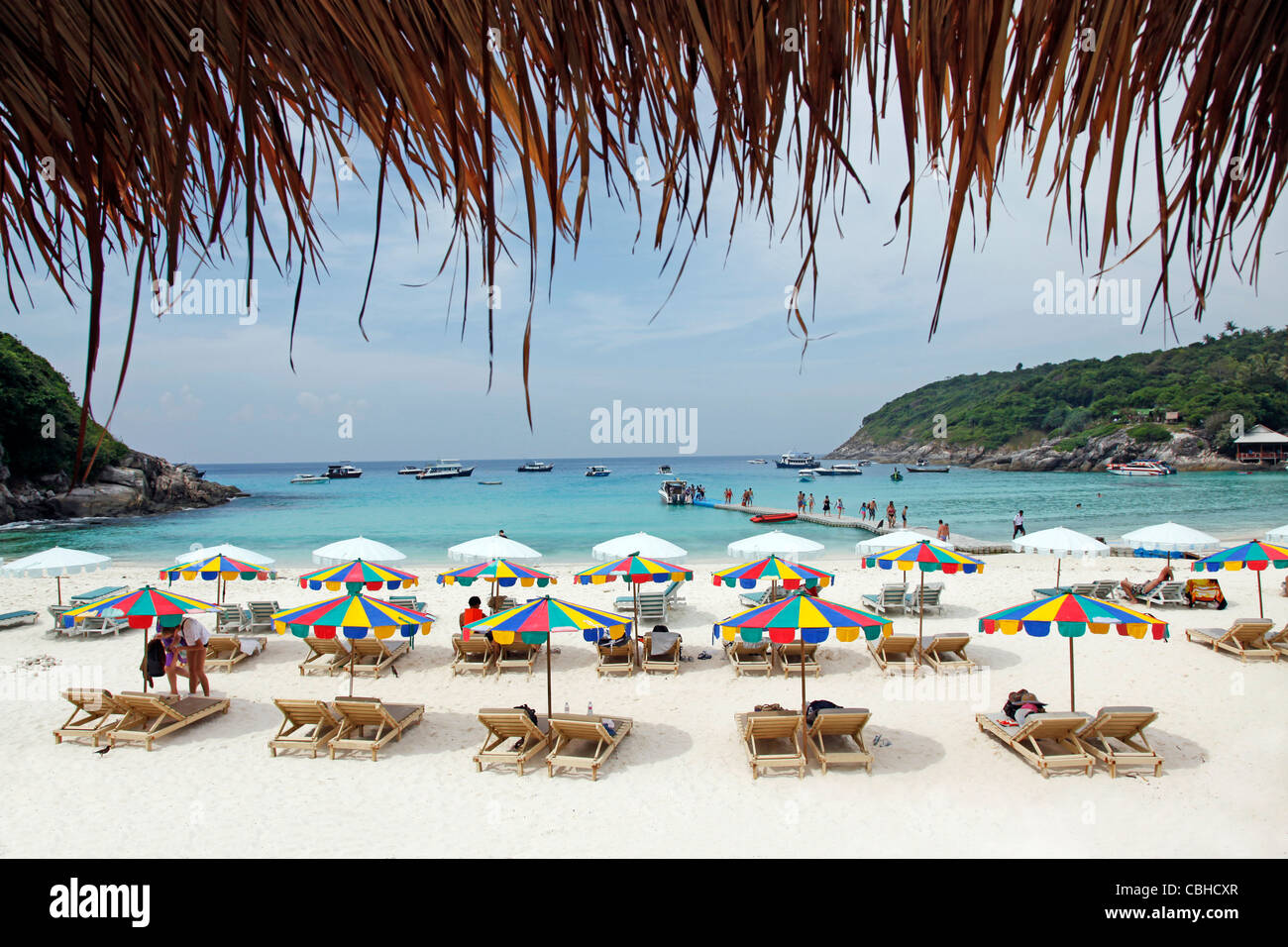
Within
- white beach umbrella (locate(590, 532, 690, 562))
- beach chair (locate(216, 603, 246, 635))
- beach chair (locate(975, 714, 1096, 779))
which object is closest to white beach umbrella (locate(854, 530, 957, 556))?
white beach umbrella (locate(590, 532, 690, 562))

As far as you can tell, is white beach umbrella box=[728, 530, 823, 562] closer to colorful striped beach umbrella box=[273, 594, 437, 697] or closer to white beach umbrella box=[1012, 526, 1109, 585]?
white beach umbrella box=[1012, 526, 1109, 585]

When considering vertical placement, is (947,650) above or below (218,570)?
below

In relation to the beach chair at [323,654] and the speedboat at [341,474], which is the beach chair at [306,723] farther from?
the speedboat at [341,474]

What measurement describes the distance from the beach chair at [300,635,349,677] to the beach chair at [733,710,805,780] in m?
6.75

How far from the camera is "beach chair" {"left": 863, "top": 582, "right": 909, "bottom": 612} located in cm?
1239

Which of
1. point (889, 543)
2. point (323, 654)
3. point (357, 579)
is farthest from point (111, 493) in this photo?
point (889, 543)

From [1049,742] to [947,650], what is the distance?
295 cm

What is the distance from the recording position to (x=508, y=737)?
23.2ft

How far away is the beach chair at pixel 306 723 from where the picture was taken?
22.6ft

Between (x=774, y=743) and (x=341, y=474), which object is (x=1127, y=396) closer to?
(x=774, y=743)

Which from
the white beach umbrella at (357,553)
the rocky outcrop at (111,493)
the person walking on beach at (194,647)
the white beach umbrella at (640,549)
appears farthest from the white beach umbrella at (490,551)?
the rocky outcrop at (111,493)

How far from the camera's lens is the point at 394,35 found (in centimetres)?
90
